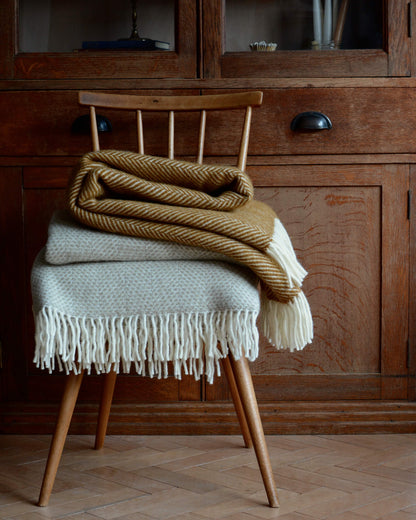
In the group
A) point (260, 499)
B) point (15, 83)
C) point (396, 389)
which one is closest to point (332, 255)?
point (396, 389)

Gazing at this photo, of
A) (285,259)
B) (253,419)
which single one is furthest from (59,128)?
(253,419)

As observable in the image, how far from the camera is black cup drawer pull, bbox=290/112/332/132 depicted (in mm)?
1452

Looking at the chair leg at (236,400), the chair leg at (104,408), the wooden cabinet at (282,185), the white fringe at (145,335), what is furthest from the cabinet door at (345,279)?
the white fringe at (145,335)

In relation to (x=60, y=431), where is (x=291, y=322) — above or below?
above

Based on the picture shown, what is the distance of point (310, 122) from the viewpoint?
1.45 m

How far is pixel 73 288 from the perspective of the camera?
108cm

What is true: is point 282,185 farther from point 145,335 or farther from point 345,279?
point 145,335

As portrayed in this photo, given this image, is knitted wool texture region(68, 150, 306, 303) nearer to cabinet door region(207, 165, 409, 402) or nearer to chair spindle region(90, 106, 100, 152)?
chair spindle region(90, 106, 100, 152)

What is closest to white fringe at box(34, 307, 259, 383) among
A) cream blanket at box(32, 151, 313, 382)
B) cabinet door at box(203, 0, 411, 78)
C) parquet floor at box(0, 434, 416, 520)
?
cream blanket at box(32, 151, 313, 382)

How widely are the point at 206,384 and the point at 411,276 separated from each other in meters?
0.51

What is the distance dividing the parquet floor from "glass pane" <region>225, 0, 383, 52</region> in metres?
0.86

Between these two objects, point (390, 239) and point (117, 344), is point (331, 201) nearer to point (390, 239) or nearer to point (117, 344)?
point (390, 239)

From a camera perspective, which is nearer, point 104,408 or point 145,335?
point 145,335

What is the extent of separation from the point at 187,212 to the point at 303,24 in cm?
70
